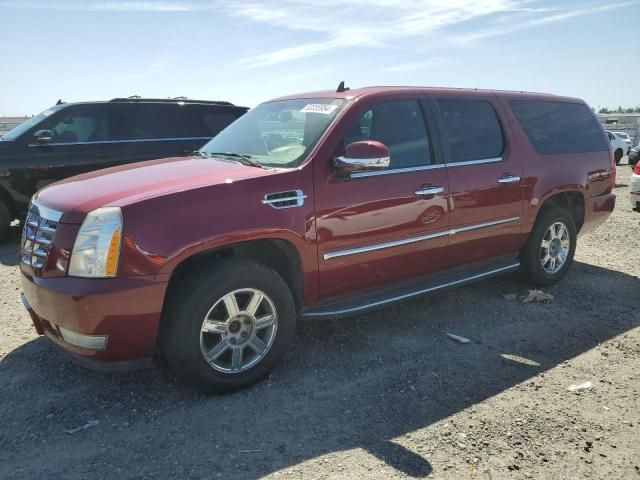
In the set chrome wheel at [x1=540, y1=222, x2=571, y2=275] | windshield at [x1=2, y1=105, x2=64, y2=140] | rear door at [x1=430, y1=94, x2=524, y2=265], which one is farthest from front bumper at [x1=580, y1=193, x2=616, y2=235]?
windshield at [x1=2, y1=105, x2=64, y2=140]

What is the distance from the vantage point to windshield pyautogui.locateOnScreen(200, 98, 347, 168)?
367 centimetres

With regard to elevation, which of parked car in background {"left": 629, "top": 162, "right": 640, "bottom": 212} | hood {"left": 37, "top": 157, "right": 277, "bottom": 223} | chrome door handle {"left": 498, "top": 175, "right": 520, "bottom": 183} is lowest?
parked car in background {"left": 629, "top": 162, "right": 640, "bottom": 212}

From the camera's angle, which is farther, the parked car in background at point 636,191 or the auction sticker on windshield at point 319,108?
the parked car in background at point 636,191

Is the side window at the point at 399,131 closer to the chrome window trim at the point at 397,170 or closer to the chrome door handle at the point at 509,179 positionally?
the chrome window trim at the point at 397,170

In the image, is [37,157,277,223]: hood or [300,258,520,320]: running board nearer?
[37,157,277,223]: hood

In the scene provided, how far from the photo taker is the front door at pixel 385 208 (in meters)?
3.58

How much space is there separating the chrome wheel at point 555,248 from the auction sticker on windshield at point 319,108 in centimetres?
267

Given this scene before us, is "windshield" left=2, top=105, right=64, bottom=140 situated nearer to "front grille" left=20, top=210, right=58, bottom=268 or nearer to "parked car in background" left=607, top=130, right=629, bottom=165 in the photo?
"front grille" left=20, top=210, right=58, bottom=268

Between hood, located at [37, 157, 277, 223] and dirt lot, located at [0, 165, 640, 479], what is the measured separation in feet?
3.93

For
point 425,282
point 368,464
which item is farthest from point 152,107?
point 368,464

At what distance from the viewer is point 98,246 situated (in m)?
2.82

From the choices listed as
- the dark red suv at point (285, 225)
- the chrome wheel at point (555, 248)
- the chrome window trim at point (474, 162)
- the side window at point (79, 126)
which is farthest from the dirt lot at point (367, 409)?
the side window at point (79, 126)

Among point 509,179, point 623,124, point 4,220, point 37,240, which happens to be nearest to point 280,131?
point 37,240

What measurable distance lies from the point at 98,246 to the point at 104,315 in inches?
14.7
